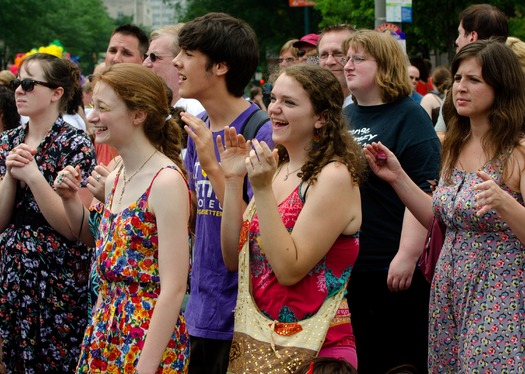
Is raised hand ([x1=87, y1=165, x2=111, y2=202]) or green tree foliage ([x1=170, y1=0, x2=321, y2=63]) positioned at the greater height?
raised hand ([x1=87, y1=165, x2=111, y2=202])

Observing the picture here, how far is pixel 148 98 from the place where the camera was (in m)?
4.10

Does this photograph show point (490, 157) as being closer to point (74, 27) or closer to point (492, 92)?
point (492, 92)

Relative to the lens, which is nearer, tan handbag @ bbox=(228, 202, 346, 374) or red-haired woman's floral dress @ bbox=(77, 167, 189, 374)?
tan handbag @ bbox=(228, 202, 346, 374)

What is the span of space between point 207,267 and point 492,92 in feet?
5.20

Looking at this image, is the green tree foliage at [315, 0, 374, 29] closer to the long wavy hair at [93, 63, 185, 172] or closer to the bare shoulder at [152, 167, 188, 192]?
the long wavy hair at [93, 63, 185, 172]

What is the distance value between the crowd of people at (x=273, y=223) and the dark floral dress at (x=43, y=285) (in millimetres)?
10

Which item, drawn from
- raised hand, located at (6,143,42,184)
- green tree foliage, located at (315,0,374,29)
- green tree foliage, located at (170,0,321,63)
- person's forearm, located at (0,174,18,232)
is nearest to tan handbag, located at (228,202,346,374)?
raised hand, located at (6,143,42,184)

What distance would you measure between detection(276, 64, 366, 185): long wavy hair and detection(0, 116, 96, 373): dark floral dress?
200cm

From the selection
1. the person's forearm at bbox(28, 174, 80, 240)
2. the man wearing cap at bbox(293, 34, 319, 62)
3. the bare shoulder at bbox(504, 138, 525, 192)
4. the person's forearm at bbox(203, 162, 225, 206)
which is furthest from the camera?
the man wearing cap at bbox(293, 34, 319, 62)

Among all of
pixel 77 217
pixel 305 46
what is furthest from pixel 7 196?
pixel 305 46

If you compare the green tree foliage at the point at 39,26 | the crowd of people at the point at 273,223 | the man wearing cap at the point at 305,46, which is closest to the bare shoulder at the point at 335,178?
the crowd of people at the point at 273,223

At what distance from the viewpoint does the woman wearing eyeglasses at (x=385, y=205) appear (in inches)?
200

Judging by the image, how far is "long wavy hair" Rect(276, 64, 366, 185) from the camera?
3.99 metres

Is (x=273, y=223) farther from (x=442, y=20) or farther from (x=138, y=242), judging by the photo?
(x=442, y=20)
